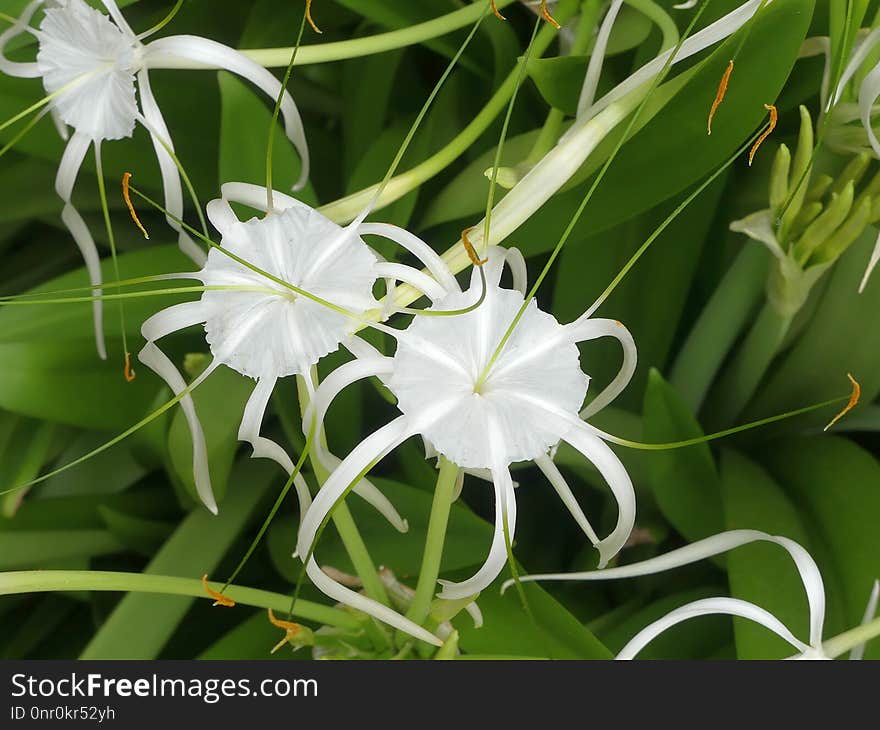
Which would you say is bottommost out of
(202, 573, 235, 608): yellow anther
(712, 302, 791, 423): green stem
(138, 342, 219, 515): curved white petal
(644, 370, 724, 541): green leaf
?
(202, 573, 235, 608): yellow anther

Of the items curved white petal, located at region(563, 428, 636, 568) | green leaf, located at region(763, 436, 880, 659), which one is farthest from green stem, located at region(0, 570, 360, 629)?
green leaf, located at region(763, 436, 880, 659)

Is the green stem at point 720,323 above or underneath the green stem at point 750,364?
above

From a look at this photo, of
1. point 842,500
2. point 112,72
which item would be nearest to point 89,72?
point 112,72

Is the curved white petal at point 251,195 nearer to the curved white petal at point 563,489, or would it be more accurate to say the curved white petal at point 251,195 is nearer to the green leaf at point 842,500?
the curved white petal at point 563,489

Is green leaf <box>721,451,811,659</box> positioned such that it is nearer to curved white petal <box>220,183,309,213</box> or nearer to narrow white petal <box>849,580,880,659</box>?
narrow white petal <box>849,580,880,659</box>

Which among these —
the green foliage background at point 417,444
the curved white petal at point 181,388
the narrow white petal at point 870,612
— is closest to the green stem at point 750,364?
the green foliage background at point 417,444

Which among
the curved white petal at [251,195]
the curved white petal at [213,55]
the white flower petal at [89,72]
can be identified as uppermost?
the white flower petal at [89,72]

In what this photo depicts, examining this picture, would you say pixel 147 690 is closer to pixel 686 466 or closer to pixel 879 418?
pixel 686 466

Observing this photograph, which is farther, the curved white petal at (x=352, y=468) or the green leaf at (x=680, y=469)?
the green leaf at (x=680, y=469)
